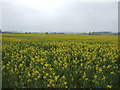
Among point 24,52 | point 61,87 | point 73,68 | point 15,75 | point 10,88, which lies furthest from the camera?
point 24,52

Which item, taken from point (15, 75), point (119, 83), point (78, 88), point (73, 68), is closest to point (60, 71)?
point (73, 68)

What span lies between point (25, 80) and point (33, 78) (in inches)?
10.1

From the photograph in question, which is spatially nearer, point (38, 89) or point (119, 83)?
point (38, 89)

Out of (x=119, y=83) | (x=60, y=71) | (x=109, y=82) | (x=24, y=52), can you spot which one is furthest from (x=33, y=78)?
(x=24, y=52)

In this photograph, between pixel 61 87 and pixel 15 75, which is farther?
pixel 15 75

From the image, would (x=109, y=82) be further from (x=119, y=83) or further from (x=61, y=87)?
(x=61, y=87)

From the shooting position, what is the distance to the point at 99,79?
5289 millimetres

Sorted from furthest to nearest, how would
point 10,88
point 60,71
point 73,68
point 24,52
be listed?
point 24,52 → point 73,68 → point 60,71 → point 10,88

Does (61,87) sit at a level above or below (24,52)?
below

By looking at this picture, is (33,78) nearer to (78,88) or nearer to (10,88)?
(10,88)

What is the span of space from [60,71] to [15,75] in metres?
1.57

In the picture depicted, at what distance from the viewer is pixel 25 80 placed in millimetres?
5379

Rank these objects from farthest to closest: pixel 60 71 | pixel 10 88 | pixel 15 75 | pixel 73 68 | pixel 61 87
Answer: pixel 73 68 < pixel 60 71 < pixel 15 75 < pixel 10 88 < pixel 61 87

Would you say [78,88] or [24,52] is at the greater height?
[24,52]
